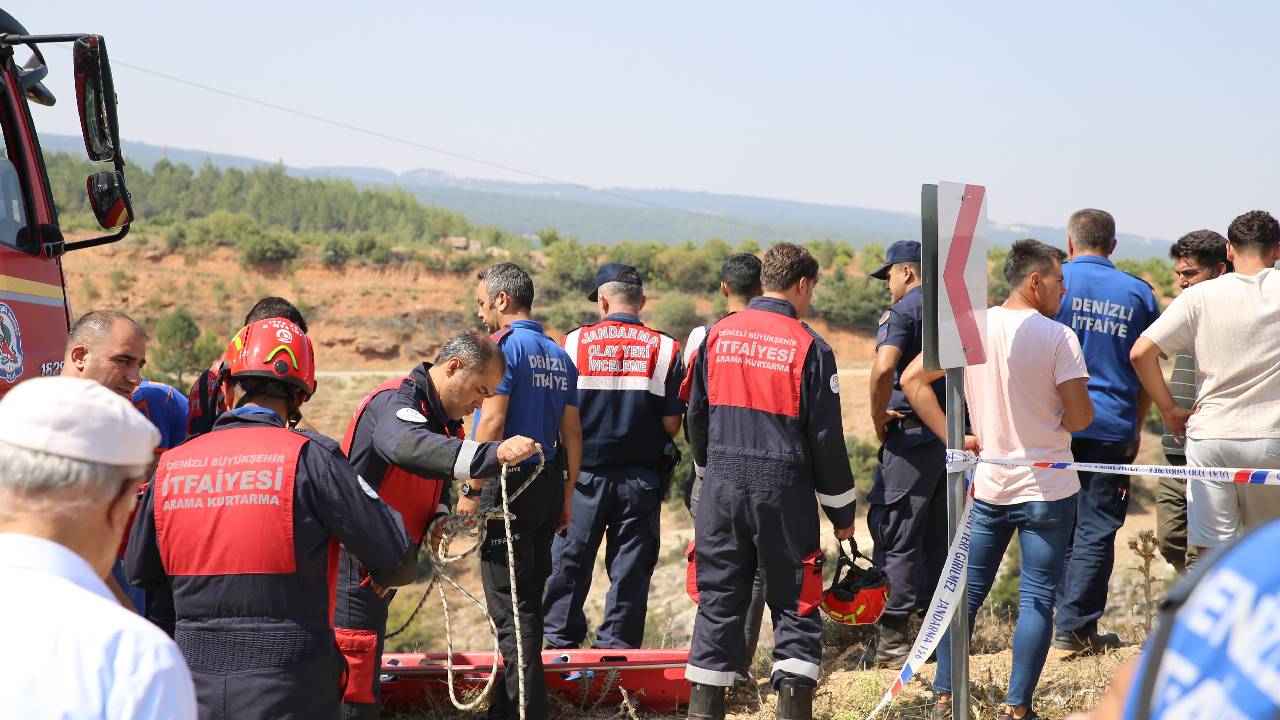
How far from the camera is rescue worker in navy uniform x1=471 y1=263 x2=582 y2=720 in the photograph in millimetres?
4992

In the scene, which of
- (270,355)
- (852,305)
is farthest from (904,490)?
(852,305)

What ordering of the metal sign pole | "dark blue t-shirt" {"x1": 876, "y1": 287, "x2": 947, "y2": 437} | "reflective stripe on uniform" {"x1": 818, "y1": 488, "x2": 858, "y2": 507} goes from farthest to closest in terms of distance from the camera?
"dark blue t-shirt" {"x1": 876, "y1": 287, "x2": 947, "y2": 437}, "reflective stripe on uniform" {"x1": 818, "y1": 488, "x2": 858, "y2": 507}, the metal sign pole

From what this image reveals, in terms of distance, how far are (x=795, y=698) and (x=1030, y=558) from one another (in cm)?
118

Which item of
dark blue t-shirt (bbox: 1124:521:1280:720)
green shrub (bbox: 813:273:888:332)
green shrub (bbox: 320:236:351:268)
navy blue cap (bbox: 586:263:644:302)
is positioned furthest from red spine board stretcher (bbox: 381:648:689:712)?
green shrub (bbox: 320:236:351:268)

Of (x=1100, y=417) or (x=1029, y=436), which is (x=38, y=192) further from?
(x=1100, y=417)

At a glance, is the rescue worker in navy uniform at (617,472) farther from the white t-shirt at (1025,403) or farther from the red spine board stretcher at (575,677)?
the white t-shirt at (1025,403)

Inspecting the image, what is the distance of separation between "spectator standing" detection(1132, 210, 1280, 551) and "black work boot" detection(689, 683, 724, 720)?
229cm

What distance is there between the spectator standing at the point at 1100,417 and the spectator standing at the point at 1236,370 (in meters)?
0.66

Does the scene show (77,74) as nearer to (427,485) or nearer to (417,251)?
(427,485)

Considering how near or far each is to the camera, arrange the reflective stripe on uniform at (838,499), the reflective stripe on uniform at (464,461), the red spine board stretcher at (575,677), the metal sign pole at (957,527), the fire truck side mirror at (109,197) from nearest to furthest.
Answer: the reflective stripe on uniform at (464,461)
the metal sign pole at (957,527)
the reflective stripe on uniform at (838,499)
the fire truck side mirror at (109,197)
the red spine board stretcher at (575,677)

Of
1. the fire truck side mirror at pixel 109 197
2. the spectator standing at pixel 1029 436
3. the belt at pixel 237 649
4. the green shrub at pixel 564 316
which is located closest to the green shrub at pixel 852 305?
the green shrub at pixel 564 316

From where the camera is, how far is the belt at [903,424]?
6004 millimetres

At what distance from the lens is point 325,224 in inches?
2591

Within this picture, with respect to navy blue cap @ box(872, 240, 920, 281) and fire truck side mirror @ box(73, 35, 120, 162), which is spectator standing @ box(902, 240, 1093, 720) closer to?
navy blue cap @ box(872, 240, 920, 281)
